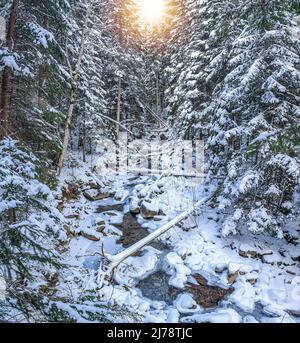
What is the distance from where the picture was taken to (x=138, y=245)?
12953 mm

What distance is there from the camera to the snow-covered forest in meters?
6.04

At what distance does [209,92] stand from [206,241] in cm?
1020

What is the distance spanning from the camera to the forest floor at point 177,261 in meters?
9.91

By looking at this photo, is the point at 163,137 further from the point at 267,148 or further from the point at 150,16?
the point at 267,148

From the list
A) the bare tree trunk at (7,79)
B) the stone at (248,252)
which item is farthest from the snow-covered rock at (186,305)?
the bare tree trunk at (7,79)

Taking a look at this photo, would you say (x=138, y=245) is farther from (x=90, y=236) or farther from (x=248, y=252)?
(x=248, y=252)

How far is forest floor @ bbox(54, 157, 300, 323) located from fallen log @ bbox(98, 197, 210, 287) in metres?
0.27

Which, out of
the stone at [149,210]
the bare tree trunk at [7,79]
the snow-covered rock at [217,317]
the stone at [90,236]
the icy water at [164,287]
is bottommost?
the snow-covered rock at [217,317]

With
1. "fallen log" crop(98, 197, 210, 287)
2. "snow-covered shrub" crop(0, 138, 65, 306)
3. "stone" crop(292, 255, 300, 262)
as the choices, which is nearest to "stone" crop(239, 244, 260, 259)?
"stone" crop(292, 255, 300, 262)

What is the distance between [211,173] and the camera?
53.6 feet

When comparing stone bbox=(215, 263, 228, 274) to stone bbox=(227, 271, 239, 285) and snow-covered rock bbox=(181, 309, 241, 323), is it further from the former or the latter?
snow-covered rock bbox=(181, 309, 241, 323)

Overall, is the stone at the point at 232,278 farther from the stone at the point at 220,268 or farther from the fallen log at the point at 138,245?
the fallen log at the point at 138,245

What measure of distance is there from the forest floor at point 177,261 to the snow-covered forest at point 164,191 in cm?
6

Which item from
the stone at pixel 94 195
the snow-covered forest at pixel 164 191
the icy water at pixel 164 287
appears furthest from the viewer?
the stone at pixel 94 195
